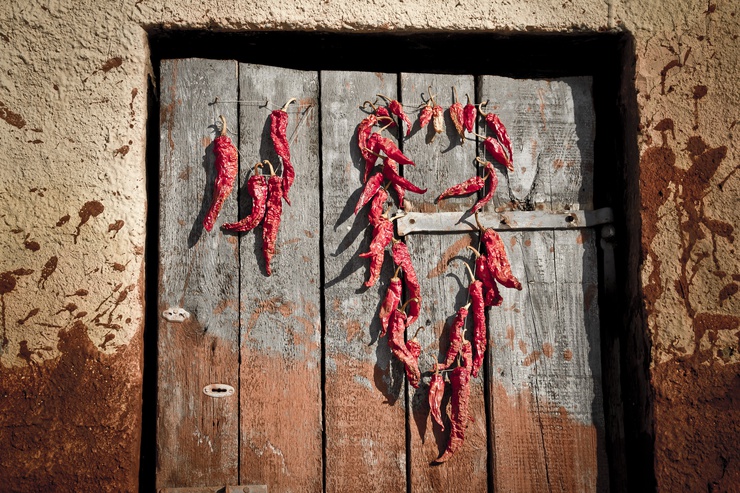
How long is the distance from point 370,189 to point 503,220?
1.66 ft

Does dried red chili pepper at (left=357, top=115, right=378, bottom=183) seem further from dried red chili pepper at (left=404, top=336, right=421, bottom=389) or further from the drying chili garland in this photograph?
dried red chili pepper at (left=404, top=336, right=421, bottom=389)

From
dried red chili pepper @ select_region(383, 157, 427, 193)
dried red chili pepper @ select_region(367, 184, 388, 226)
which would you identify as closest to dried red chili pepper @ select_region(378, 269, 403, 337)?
dried red chili pepper @ select_region(367, 184, 388, 226)

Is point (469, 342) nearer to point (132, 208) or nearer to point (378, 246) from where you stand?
point (378, 246)

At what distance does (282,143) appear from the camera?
2.17 metres

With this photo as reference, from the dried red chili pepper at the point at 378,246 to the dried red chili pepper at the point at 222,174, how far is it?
1.74 feet

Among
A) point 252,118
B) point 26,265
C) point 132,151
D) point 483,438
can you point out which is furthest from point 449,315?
point 26,265

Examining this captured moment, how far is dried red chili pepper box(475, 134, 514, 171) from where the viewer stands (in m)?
2.25

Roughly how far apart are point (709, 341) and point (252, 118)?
5.79 feet

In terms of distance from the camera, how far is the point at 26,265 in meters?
1.96

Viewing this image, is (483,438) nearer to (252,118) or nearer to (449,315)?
(449,315)

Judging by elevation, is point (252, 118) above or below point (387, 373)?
above

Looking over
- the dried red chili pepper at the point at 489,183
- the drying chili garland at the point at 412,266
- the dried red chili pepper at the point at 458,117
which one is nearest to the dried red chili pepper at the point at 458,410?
the drying chili garland at the point at 412,266

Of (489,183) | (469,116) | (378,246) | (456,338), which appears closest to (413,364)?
(456,338)

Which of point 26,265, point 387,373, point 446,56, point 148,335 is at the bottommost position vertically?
point 387,373
